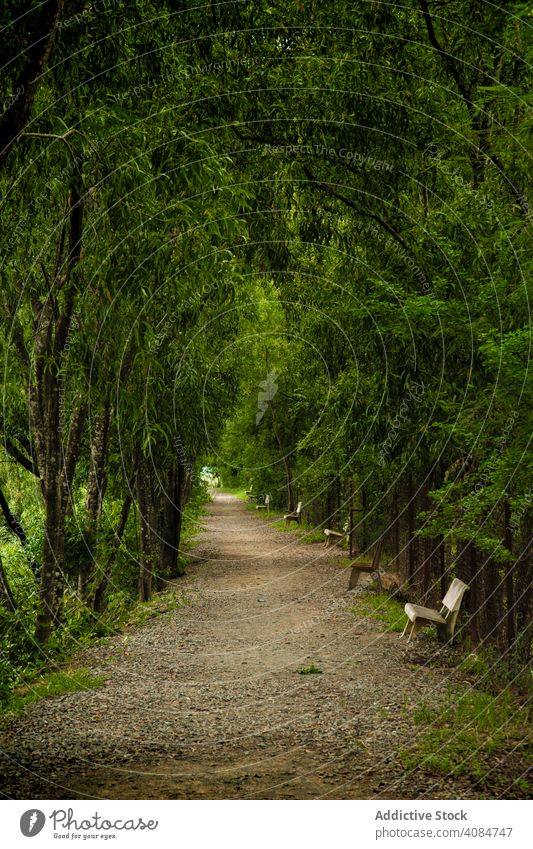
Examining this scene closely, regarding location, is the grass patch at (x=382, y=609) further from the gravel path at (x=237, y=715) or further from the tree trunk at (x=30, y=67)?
the tree trunk at (x=30, y=67)

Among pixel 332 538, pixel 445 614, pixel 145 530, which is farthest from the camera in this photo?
pixel 332 538

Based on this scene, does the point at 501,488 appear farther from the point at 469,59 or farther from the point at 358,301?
the point at 469,59

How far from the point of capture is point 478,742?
6.44m

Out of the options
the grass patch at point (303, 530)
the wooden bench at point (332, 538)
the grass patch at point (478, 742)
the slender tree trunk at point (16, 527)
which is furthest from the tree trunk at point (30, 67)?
the grass patch at point (303, 530)

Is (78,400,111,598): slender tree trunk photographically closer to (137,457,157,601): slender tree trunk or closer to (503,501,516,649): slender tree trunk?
(137,457,157,601): slender tree trunk

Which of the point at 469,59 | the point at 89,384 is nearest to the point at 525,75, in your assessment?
the point at 469,59

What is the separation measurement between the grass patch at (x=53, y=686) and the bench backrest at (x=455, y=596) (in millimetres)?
4066

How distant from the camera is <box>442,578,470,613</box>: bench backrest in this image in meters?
9.67

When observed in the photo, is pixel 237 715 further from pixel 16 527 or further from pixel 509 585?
pixel 16 527

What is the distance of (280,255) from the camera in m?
9.76

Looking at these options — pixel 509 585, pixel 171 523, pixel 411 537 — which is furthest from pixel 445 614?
pixel 171 523

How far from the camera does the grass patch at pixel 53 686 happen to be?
870 cm

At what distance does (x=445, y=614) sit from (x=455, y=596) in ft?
2.86

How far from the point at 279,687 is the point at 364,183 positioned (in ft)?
18.7
